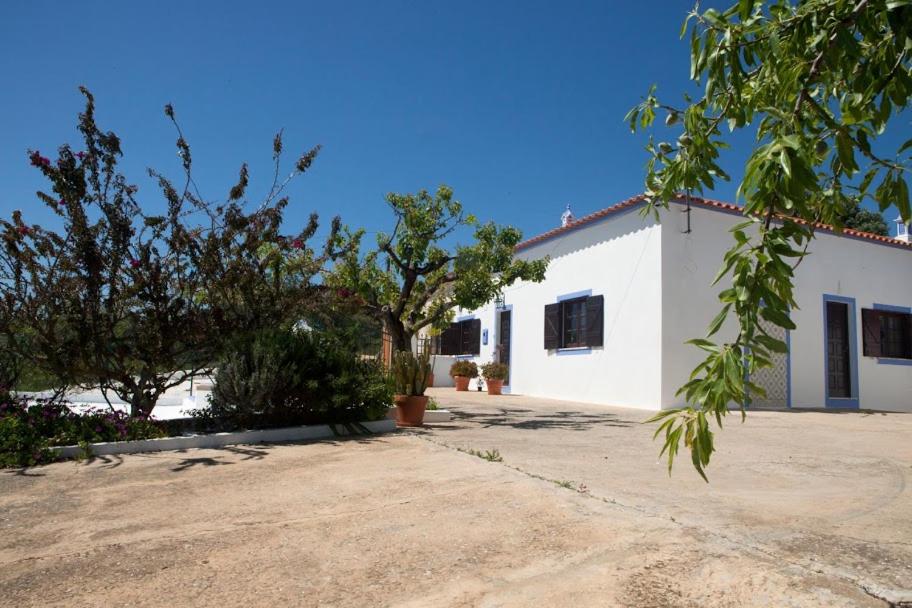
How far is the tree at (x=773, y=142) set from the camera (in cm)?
138

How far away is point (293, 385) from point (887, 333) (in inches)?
530

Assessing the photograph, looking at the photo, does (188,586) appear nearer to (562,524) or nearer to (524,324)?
(562,524)

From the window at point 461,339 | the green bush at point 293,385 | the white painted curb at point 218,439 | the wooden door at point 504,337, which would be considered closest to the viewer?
the white painted curb at point 218,439

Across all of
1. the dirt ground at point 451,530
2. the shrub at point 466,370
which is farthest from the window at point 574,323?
the dirt ground at point 451,530

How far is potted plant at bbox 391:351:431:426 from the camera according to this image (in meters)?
7.61

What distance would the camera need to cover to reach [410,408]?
762cm

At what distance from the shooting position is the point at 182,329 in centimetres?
663

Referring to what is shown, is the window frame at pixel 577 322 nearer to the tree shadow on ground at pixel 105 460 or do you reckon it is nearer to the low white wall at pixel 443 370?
the low white wall at pixel 443 370

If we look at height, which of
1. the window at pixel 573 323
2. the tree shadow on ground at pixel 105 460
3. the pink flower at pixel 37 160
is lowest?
the tree shadow on ground at pixel 105 460

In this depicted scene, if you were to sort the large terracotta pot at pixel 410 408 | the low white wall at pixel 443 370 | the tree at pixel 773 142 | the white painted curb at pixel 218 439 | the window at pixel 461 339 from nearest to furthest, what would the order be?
the tree at pixel 773 142, the white painted curb at pixel 218 439, the large terracotta pot at pixel 410 408, the window at pixel 461 339, the low white wall at pixel 443 370

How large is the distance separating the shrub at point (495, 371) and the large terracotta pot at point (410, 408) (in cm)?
759

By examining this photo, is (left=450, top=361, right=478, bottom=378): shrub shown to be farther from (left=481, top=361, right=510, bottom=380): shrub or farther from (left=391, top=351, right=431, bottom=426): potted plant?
(left=391, top=351, right=431, bottom=426): potted plant

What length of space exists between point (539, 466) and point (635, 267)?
24.7 ft

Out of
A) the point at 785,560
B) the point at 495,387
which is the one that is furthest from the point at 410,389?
the point at 495,387
